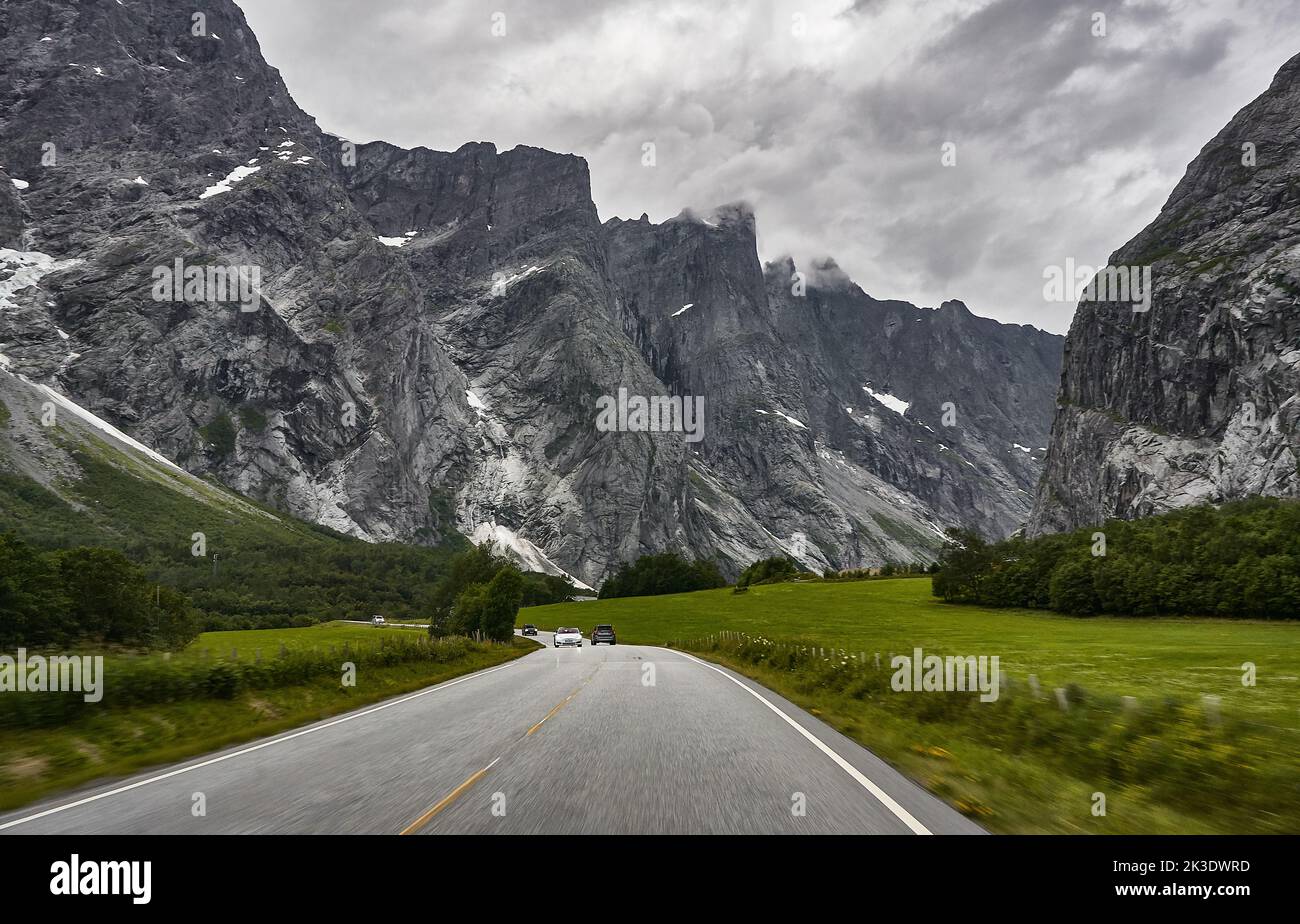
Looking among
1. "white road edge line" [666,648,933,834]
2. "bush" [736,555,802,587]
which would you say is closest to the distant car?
"white road edge line" [666,648,933,834]

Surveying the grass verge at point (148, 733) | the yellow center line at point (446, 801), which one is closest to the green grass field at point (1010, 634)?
the yellow center line at point (446, 801)

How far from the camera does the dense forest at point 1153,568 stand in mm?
57531

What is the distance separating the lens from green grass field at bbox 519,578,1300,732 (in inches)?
882

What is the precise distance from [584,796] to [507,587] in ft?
141

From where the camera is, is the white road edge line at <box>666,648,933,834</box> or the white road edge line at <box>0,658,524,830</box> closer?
the white road edge line at <box>666,648,933,834</box>

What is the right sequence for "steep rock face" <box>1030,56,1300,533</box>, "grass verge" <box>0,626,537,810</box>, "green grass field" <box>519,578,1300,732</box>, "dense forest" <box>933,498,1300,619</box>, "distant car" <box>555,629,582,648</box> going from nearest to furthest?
"grass verge" <box>0,626,537,810</box>
"green grass field" <box>519,578,1300,732</box>
"distant car" <box>555,629,582,648</box>
"dense forest" <box>933,498,1300,619</box>
"steep rock face" <box>1030,56,1300,533</box>

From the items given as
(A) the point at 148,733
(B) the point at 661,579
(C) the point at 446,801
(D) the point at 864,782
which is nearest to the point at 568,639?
(A) the point at 148,733

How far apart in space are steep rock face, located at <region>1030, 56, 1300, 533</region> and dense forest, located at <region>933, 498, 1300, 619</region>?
64.2m

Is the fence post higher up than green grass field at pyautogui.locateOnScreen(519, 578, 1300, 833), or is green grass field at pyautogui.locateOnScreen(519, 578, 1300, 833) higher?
the fence post

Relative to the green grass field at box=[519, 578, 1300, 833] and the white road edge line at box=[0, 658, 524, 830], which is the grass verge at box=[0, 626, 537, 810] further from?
the green grass field at box=[519, 578, 1300, 833]

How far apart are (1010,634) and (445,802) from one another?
2150 inches

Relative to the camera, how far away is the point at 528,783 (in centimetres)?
823

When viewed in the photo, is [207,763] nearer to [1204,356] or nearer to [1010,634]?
[1010,634]
